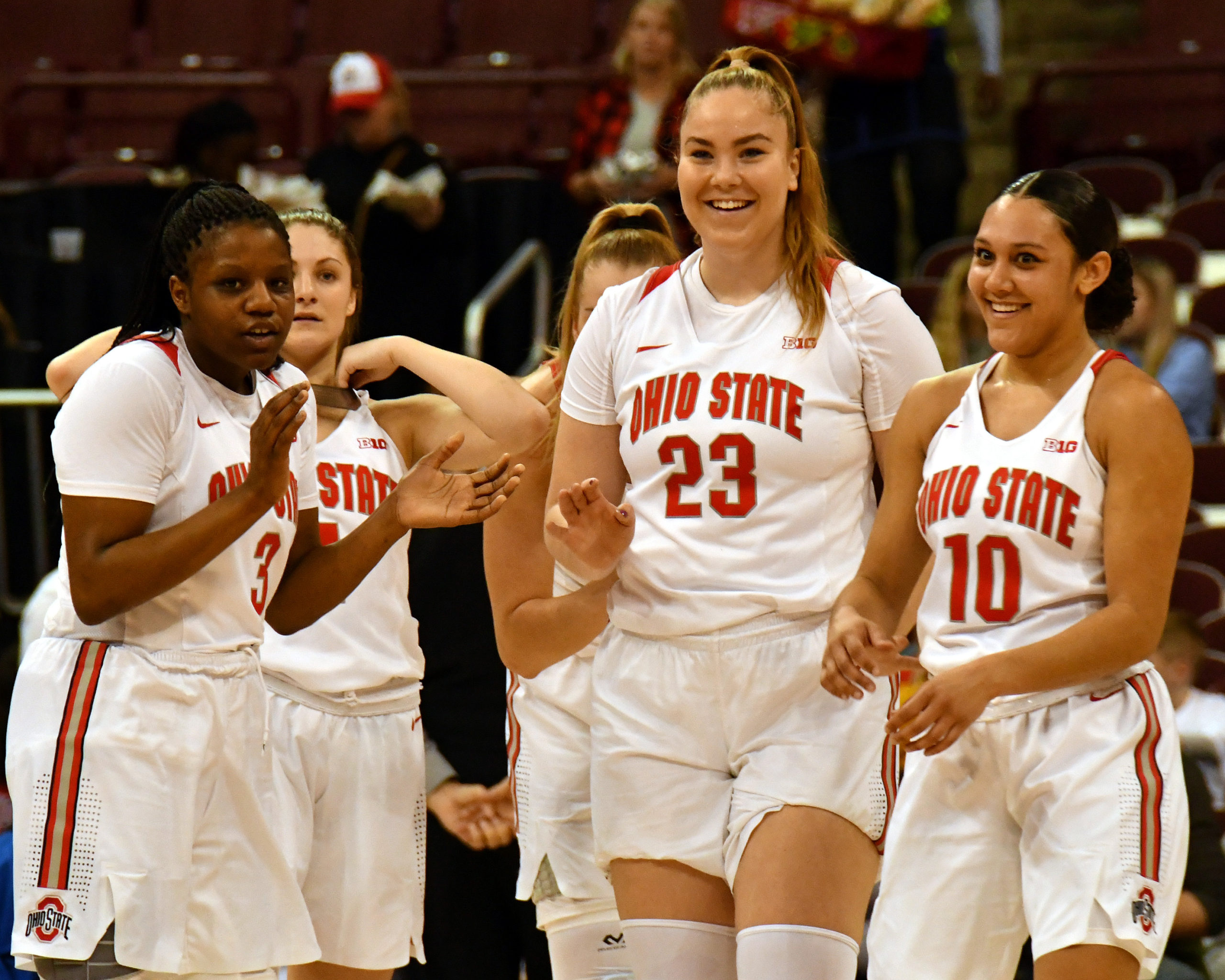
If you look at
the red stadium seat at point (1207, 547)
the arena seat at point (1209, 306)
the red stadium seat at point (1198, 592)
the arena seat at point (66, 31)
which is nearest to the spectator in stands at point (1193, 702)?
the red stadium seat at point (1198, 592)

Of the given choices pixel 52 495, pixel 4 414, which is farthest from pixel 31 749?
pixel 4 414

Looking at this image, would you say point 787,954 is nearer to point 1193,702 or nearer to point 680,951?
point 680,951

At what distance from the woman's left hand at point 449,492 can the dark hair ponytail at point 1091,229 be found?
0.96 metres

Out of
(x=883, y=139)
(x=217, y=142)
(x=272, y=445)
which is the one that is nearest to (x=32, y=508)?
(x=217, y=142)

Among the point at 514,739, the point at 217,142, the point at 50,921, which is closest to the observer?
the point at 50,921

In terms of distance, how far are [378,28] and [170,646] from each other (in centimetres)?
906

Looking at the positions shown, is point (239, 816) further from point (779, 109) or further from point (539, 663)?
point (779, 109)

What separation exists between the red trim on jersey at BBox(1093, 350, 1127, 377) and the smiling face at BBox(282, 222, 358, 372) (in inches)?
63.3

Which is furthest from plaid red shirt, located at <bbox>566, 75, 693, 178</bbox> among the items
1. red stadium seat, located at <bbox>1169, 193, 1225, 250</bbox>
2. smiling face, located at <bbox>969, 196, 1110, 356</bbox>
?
smiling face, located at <bbox>969, 196, 1110, 356</bbox>

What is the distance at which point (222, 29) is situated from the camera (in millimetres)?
11164

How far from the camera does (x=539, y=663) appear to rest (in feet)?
10.4

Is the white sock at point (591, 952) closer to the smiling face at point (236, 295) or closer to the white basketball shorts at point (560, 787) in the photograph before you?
the white basketball shorts at point (560, 787)

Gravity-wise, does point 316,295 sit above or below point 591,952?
above

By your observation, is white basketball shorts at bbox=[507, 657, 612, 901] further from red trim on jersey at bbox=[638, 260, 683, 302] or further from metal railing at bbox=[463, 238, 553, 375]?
metal railing at bbox=[463, 238, 553, 375]
